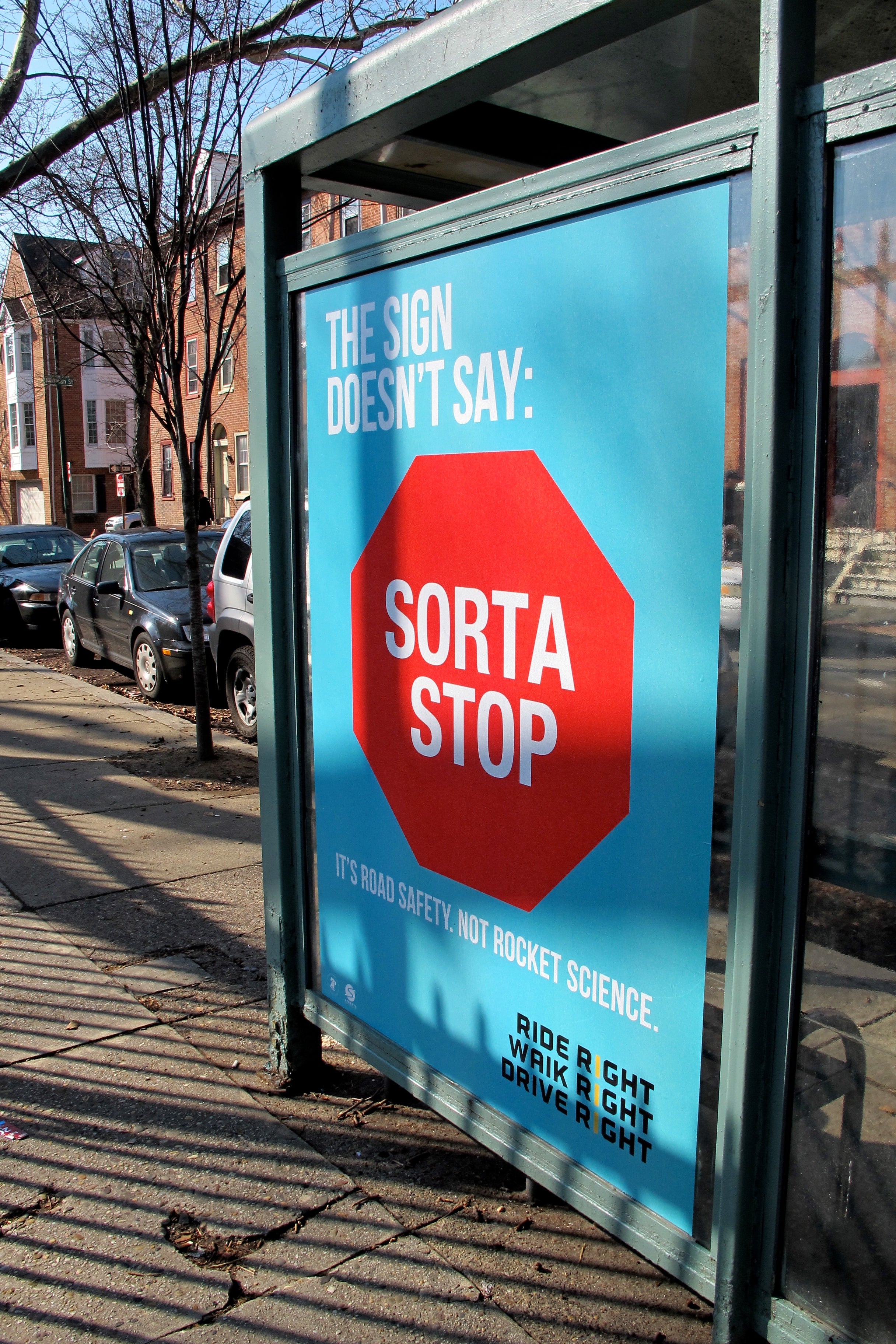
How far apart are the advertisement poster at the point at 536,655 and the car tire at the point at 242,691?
5.76m

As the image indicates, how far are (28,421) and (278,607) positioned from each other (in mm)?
51282

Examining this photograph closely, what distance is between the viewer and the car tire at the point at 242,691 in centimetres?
905

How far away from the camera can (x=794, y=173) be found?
1943 mm

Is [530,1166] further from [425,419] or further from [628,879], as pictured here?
[425,419]

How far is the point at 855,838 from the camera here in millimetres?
1993

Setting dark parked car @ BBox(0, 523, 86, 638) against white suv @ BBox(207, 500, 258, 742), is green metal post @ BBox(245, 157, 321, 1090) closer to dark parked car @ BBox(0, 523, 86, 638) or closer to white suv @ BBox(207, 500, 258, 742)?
white suv @ BBox(207, 500, 258, 742)

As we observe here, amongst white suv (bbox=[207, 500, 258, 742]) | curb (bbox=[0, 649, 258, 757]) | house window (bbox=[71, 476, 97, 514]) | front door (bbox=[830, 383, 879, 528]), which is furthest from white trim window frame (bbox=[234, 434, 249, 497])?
front door (bbox=[830, 383, 879, 528])

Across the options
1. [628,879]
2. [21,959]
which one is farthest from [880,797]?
[21,959]

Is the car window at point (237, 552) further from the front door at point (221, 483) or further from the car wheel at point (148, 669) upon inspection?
the front door at point (221, 483)

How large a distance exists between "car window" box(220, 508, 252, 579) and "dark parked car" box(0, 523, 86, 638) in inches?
248

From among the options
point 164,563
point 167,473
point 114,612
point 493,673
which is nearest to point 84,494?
point 167,473

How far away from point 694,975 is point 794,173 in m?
1.53

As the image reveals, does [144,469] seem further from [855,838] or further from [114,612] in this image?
[855,838]

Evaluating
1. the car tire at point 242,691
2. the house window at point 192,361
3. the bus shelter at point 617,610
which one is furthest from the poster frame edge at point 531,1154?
the house window at point 192,361
